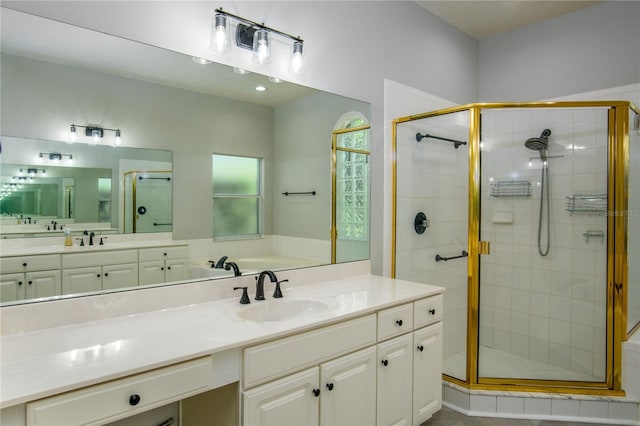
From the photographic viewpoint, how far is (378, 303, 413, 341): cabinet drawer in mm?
1853

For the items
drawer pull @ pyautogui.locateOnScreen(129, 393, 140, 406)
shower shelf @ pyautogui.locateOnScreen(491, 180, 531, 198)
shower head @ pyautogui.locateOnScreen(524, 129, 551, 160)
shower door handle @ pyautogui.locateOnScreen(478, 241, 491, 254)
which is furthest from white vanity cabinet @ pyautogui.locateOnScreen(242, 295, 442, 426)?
shower head @ pyautogui.locateOnScreen(524, 129, 551, 160)

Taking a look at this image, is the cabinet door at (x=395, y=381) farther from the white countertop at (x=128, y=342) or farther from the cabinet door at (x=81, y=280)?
the cabinet door at (x=81, y=280)

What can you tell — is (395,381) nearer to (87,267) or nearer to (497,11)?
(87,267)

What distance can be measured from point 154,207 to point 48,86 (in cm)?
62

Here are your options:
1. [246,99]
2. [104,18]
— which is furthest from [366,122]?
[104,18]

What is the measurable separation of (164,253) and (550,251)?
9.12 feet

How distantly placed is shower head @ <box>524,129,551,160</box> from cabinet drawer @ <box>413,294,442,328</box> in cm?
154

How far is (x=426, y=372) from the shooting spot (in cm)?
211

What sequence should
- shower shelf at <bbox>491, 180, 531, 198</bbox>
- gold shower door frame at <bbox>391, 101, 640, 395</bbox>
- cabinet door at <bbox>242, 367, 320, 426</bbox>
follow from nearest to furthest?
cabinet door at <bbox>242, 367, 320, 426</bbox>
gold shower door frame at <bbox>391, 101, 640, 395</bbox>
shower shelf at <bbox>491, 180, 531, 198</bbox>

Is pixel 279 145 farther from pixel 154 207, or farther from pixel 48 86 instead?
pixel 48 86

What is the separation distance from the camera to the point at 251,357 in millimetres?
1358

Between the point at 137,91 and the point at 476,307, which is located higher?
the point at 137,91

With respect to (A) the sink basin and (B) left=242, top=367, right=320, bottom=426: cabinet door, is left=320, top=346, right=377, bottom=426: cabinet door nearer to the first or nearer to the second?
(B) left=242, top=367, right=320, bottom=426: cabinet door

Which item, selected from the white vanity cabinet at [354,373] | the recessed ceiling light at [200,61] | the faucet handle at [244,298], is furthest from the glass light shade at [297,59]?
the white vanity cabinet at [354,373]
